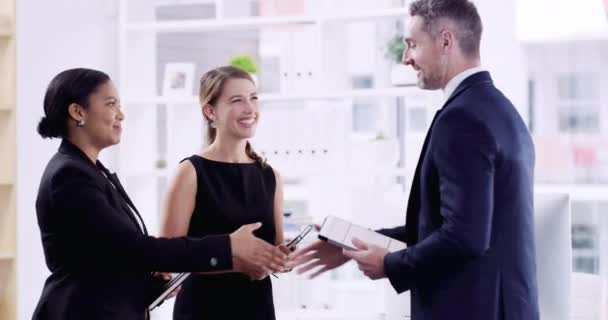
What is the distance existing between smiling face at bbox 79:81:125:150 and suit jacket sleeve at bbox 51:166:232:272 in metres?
0.17

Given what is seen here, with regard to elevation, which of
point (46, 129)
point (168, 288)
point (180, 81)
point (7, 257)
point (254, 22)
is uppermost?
point (254, 22)

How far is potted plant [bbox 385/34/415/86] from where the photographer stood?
13.1ft

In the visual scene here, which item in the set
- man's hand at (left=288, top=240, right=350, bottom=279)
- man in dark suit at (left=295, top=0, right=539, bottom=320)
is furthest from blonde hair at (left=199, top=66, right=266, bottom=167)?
man in dark suit at (left=295, top=0, right=539, bottom=320)

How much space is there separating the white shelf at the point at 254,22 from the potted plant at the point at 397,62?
211 millimetres

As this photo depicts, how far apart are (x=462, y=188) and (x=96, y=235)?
Answer: 33.1 inches

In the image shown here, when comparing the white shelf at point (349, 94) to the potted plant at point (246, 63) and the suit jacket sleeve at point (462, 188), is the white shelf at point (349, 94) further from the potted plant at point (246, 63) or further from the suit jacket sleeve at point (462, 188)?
the suit jacket sleeve at point (462, 188)

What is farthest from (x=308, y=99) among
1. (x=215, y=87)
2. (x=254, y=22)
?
(x=215, y=87)

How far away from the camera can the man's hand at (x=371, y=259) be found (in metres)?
2.09

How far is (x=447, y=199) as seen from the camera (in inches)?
75.0

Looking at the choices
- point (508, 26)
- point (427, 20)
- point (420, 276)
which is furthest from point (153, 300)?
point (508, 26)

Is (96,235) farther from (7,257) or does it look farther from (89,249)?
(7,257)

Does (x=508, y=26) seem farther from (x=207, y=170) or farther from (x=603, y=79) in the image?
(x=207, y=170)

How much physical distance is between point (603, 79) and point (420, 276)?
322 cm

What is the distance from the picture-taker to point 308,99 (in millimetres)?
4113
